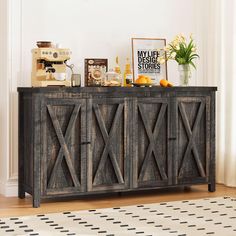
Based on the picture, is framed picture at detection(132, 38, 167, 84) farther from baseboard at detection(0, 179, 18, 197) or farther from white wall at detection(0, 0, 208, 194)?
baseboard at detection(0, 179, 18, 197)

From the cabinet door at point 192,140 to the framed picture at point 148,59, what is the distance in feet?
1.93

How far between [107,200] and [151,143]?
61cm

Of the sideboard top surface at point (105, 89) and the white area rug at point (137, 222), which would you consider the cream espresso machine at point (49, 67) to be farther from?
the white area rug at point (137, 222)

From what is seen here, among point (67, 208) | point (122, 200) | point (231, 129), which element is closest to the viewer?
point (67, 208)

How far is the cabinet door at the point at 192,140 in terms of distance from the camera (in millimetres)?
5074

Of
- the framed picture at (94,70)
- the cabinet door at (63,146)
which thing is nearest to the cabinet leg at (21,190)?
the cabinet door at (63,146)

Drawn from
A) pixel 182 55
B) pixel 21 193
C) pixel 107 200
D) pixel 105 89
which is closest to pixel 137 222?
pixel 107 200

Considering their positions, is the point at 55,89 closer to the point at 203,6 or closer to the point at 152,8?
the point at 152,8

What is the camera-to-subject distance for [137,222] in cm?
394

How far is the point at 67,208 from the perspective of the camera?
14.7ft

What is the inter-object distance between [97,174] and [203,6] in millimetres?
2208

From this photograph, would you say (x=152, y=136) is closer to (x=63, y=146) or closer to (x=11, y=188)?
(x=63, y=146)

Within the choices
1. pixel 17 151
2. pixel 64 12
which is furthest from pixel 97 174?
pixel 64 12

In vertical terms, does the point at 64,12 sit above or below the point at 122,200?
above
